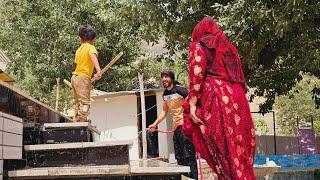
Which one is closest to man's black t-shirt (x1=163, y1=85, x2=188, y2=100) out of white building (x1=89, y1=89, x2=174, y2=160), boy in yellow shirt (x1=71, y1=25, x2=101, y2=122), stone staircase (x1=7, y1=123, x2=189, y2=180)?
boy in yellow shirt (x1=71, y1=25, x2=101, y2=122)

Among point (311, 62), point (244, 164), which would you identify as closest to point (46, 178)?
point (244, 164)

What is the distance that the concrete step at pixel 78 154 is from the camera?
4.39 m

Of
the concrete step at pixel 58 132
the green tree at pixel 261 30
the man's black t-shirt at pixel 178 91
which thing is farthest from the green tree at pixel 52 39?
the concrete step at pixel 58 132

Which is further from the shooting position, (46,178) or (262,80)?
(262,80)

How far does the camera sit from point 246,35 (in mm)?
9695

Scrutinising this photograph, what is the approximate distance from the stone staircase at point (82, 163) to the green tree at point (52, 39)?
12.6m

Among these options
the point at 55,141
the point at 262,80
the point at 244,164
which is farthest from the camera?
the point at 262,80

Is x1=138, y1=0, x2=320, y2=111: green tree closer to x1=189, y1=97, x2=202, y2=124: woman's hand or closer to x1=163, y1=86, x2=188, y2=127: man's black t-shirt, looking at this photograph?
x1=163, y1=86, x2=188, y2=127: man's black t-shirt

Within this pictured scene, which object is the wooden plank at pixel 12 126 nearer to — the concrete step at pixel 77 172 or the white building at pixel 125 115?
the concrete step at pixel 77 172

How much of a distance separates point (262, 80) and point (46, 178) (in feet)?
27.9

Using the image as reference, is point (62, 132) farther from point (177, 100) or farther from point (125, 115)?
point (125, 115)

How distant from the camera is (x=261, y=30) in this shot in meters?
9.55

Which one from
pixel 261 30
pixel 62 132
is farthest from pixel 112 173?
pixel 261 30

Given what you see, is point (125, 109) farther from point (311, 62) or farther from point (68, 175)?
point (68, 175)
